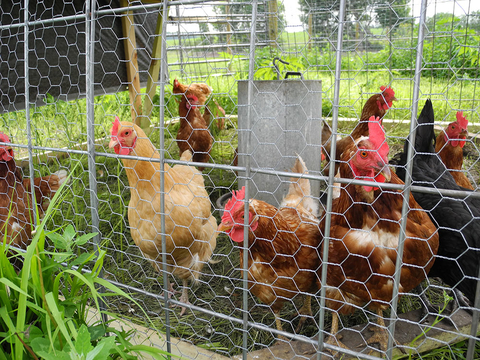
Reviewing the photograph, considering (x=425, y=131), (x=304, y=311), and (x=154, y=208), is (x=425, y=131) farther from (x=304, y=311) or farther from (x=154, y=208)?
(x=154, y=208)

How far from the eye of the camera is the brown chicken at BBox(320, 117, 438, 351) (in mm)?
1140

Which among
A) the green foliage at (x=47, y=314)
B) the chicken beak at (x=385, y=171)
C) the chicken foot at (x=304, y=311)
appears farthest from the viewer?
the chicken foot at (x=304, y=311)

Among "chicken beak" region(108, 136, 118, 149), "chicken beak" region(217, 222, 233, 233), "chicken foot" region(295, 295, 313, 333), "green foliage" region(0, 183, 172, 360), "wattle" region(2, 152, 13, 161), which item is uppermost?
"chicken beak" region(108, 136, 118, 149)

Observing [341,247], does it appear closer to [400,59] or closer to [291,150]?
[291,150]

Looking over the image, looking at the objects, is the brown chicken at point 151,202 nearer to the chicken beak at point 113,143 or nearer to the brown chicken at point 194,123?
the chicken beak at point 113,143

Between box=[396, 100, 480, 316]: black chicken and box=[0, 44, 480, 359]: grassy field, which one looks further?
box=[0, 44, 480, 359]: grassy field

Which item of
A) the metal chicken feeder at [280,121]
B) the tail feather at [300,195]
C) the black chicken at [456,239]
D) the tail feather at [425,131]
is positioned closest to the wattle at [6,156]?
the metal chicken feeder at [280,121]

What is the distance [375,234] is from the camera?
118cm

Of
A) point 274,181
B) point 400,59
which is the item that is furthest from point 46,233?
point 400,59

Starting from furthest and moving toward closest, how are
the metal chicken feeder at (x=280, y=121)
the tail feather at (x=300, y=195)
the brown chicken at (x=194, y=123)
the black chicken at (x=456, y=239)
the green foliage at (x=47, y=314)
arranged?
the brown chicken at (x=194, y=123), the metal chicken feeder at (x=280, y=121), the tail feather at (x=300, y=195), the black chicken at (x=456, y=239), the green foliage at (x=47, y=314)

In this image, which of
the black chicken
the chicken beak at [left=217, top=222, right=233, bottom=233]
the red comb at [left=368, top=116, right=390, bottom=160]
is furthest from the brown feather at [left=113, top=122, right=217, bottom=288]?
the black chicken

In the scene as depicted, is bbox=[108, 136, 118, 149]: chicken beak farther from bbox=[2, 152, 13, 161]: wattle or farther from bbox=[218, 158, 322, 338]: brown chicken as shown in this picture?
bbox=[2, 152, 13, 161]: wattle

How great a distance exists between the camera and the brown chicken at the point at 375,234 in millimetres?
1140

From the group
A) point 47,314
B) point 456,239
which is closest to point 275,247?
point 456,239
